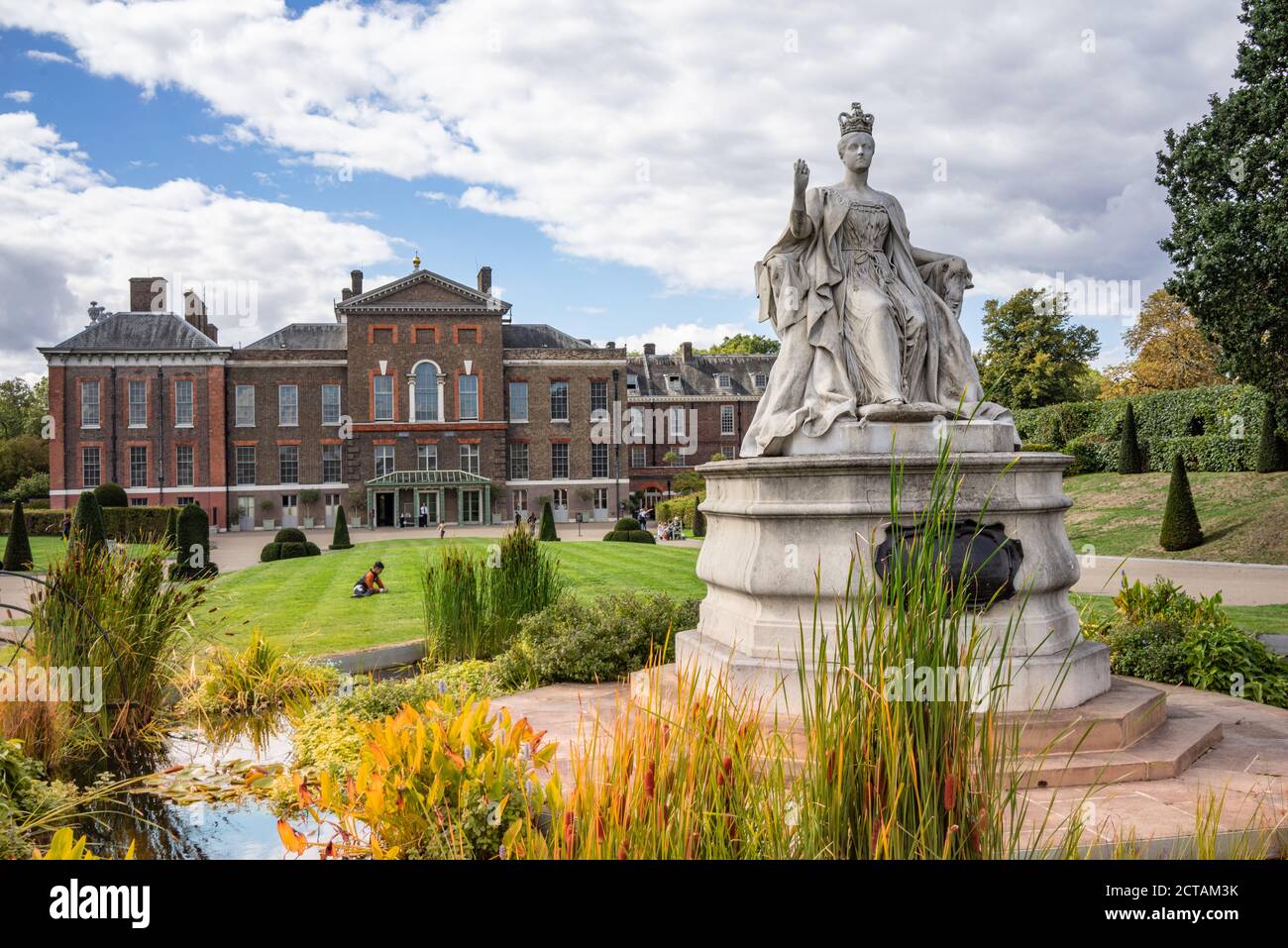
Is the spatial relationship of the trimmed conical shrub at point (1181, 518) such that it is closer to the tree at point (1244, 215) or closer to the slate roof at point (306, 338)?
the tree at point (1244, 215)

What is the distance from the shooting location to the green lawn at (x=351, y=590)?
10219 millimetres

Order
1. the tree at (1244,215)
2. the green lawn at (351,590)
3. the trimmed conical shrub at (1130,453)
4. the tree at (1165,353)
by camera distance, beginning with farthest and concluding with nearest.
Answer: the tree at (1165,353)
the trimmed conical shrub at (1130,453)
the tree at (1244,215)
the green lawn at (351,590)

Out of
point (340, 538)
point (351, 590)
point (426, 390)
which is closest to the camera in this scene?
point (351, 590)

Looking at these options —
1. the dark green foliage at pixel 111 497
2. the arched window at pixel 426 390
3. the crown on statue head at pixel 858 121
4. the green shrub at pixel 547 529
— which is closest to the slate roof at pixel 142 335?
the arched window at pixel 426 390

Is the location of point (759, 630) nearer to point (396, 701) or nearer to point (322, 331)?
point (396, 701)

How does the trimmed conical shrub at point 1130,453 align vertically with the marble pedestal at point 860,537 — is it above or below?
above

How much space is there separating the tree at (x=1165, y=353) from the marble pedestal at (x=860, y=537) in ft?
136

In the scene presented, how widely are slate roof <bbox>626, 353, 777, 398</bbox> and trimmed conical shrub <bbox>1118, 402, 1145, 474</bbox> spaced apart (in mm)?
27847

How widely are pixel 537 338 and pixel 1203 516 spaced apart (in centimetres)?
3658

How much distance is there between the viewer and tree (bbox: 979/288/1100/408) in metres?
47.0

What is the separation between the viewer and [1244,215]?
57.3 ft

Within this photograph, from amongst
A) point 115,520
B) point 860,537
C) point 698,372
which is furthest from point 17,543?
point 698,372

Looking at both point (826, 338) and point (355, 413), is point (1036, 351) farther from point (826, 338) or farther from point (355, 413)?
point (826, 338)
